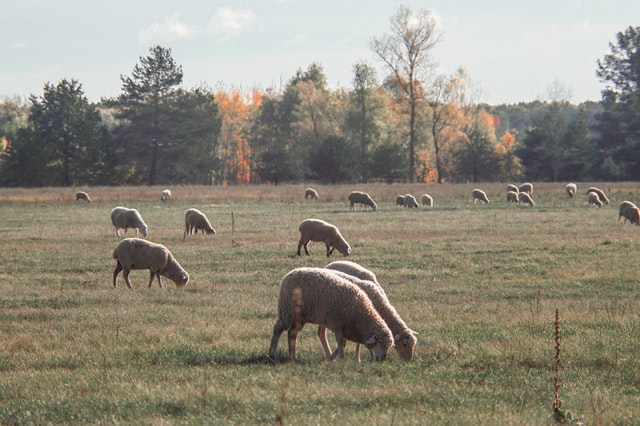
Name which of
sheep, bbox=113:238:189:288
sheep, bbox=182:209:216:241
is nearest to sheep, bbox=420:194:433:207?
sheep, bbox=182:209:216:241

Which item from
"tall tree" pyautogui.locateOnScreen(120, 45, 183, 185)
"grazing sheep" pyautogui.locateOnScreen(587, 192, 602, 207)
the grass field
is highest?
"tall tree" pyautogui.locateOnScreen(120, 45, 183, 185)

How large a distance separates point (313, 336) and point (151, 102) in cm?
7572

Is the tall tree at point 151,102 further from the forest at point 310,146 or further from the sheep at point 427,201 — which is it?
the sheep at point 427,201

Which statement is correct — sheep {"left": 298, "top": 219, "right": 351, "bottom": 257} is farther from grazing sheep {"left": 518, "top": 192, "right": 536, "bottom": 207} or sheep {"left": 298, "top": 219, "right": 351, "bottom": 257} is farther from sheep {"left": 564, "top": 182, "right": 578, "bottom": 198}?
sheep {"left": 564, "top": 182, "right": 578, "bottom": 198}

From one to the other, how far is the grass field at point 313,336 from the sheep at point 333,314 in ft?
1.10

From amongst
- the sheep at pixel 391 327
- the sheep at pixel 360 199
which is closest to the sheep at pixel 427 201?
the sheep at pixel 360 199

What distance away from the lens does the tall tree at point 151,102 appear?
8375cm

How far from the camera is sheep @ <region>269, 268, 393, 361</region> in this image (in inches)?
413

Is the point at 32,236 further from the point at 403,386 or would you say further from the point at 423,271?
the point at 403,386

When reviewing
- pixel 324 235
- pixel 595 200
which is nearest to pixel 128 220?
pixel 324 235

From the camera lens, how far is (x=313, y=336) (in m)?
12.4

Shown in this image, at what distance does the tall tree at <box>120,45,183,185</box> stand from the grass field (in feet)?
184

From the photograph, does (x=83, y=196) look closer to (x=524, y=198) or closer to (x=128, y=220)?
(x=128, y=220)

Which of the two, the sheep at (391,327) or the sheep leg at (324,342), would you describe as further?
the sheep leg at (324,342)
